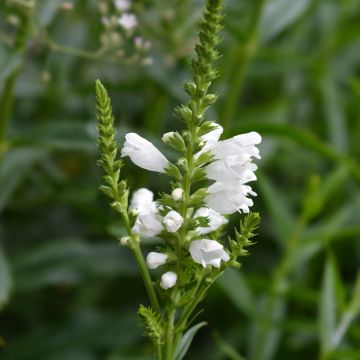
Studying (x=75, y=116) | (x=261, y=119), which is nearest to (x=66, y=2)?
(x=75, y=116)

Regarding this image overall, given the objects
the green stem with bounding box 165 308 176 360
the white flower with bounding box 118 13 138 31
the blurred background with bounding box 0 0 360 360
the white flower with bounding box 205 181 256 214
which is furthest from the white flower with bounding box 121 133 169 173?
the white flower with bounding box 118 13 138 31

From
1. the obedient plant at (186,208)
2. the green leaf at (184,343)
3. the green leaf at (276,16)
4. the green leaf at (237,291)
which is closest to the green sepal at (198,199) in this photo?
the obedient plant at (186,208)

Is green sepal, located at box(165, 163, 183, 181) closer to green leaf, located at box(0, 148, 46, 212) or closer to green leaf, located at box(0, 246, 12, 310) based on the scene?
green leaf, located at box(0, 246, 12, 310)

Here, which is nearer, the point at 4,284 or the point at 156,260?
the point at 156,260

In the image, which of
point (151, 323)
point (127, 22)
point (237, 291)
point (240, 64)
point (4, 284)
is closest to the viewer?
point (151, 323)

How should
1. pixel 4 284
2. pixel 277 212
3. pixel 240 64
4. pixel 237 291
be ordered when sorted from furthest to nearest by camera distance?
pixel 240 64 < pixel 277 212 < pixel 237 291 < pixel 4 284

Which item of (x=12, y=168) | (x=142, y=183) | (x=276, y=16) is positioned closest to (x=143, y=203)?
(x=12, y=168)

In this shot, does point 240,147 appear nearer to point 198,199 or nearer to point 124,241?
point 198,199
